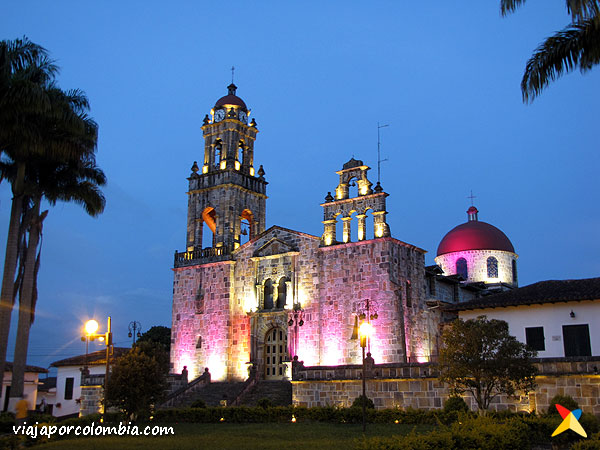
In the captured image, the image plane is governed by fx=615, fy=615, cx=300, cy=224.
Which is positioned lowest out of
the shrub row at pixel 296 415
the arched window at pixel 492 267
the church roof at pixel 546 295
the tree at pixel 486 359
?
the shrub row at pixel 296 415

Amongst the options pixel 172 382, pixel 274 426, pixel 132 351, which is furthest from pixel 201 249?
pixel 274 426

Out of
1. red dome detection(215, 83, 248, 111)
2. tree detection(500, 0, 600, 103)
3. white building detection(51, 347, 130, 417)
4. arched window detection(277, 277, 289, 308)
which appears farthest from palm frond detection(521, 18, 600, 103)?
white building detection(51, 347, 130, 417)

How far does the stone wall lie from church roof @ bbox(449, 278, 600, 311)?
5.48 metres

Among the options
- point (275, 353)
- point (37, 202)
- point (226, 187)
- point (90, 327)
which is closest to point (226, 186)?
point (226, 187)

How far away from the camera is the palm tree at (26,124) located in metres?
21.2

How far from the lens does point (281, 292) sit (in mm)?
40125

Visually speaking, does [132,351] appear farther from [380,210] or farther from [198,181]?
[198,181]

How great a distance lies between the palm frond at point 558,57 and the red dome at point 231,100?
2997 cm

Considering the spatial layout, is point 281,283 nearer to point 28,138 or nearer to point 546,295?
point 546,295

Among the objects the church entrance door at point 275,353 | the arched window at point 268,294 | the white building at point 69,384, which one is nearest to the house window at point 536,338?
the church entrance door at point 275,353

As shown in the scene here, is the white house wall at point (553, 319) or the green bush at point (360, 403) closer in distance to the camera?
the green bush at point (360, 403)

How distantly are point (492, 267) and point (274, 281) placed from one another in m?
19.4

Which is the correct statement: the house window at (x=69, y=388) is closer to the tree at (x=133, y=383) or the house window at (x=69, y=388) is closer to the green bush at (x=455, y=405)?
the tree at (x=133, y=383)

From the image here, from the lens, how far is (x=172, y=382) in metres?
38.6
